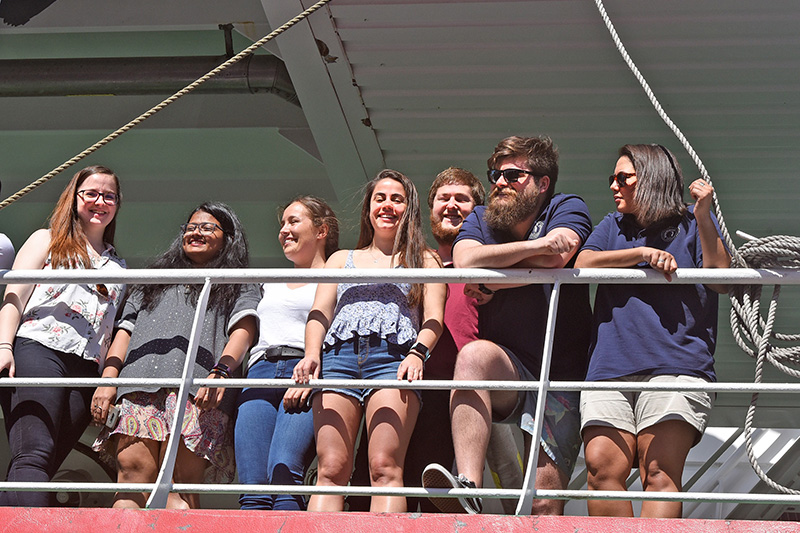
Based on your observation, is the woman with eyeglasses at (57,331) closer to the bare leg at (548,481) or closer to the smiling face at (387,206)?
the smiling face at (387,206)

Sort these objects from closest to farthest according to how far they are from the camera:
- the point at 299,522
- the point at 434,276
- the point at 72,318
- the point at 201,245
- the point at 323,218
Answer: the point at 299,522 → the point at 434,276 → the point at 72,318 → the point at 201,245 → the point at 323,218

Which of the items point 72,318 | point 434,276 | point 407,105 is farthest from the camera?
point 407,105

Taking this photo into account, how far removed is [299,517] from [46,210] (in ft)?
17.3

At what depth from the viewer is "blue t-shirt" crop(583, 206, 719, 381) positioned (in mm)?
3252

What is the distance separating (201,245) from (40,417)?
3.14ft

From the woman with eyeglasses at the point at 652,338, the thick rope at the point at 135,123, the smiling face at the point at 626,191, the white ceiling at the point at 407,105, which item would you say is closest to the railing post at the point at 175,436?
the thick rope at the point at 135,123

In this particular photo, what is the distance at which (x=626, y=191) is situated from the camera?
3533mm

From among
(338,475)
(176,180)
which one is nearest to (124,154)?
(176,180)

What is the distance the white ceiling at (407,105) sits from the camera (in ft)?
16.0

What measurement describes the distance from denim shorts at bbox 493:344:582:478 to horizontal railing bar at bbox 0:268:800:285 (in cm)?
39

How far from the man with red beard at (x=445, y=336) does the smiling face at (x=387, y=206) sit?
237 millimetres

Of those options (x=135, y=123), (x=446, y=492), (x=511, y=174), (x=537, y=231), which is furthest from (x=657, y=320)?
(x=135, y=123)

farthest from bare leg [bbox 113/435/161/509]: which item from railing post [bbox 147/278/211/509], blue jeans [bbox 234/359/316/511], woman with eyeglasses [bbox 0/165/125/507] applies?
railing post [bbox 147/278/211/509]

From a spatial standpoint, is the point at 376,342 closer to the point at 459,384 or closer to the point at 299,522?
the point at 459,384
